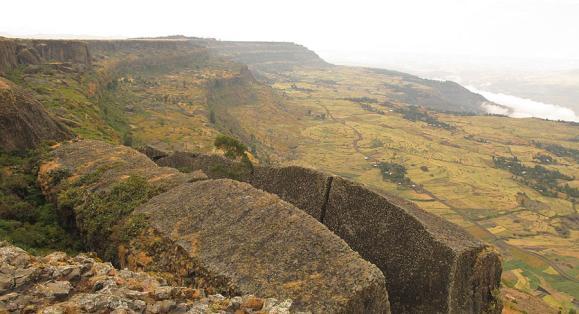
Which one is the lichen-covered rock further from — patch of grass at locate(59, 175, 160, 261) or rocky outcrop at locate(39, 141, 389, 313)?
patch of grass at locate(59, 175, 160, 261)

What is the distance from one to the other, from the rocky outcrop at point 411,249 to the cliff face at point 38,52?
5001 centimetres

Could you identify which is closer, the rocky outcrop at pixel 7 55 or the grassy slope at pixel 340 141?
the rocky outcrop at pixel 7 55

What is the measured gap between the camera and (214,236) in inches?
776

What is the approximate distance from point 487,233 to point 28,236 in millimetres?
99537

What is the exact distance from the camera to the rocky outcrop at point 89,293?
40.2 ft

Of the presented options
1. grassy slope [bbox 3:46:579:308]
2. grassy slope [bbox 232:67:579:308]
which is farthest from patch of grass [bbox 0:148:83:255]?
grassy slope [bbox 232:67:579:308]

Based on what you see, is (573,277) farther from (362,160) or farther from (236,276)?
(236,276)

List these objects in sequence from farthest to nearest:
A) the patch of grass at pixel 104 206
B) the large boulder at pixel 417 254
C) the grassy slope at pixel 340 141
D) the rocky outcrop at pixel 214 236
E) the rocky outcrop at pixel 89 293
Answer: the grassy slope at pixel 340 141 → the patch of grass at pixel 104 206 → the large boulder at pixel 417 254 → the rocky outcrop at pixel 214 236 → the rocky outcrop at pixel 89 293

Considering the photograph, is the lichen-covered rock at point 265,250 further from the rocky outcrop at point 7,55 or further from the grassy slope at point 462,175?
the grassy slope at point 462,175

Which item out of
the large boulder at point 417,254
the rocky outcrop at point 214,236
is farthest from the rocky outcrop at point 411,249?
the rocky outcrop at point 214,236

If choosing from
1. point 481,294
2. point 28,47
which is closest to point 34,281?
point 481,294

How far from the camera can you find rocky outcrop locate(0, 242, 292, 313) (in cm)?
1227

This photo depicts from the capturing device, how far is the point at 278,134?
145625 millimetres

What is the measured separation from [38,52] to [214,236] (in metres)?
70.7
